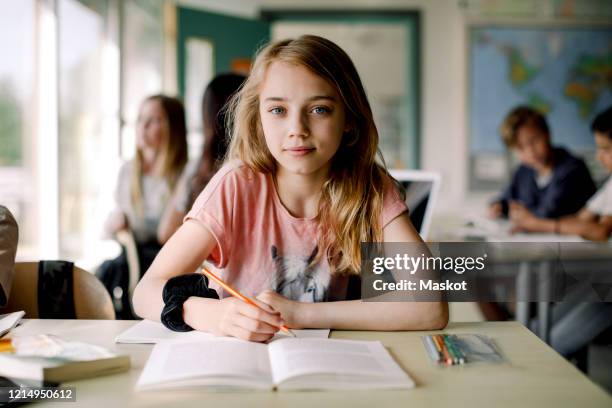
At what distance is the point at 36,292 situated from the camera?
146 cm

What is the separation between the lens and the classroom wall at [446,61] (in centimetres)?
464

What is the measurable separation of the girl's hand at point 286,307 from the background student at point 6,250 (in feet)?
1.69

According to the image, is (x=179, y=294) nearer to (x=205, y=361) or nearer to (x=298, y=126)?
(x=205, y=361)

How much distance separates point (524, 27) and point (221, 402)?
443cm

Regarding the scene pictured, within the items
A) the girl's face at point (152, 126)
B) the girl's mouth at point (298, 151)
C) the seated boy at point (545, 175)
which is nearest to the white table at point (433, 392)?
the girl's mouth at point (298, 151)

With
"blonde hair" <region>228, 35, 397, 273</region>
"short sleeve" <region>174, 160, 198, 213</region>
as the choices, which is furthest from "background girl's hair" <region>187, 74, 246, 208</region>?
"blonde hair" <region>228, 35, 397, 273</region>

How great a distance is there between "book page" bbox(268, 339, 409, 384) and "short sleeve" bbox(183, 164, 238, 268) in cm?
41

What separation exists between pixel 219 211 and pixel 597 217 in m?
2.09

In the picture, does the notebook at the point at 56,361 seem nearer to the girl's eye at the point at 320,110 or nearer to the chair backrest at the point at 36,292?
the chair backrest at the point at 36,292

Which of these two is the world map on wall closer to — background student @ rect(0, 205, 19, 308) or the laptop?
the laptop

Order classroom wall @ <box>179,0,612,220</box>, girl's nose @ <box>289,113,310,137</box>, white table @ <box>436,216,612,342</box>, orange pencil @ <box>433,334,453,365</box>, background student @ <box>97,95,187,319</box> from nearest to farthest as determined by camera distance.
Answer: orange pencil @ <box>433,334,453,365</box> → girl's nose @ <box>289,113,310,137</box> → white table @ <box>436,216,612,342</box> → background student @ <box>97,95,187,319</box> → classroom wall @ <box>179,0,612,220</box>

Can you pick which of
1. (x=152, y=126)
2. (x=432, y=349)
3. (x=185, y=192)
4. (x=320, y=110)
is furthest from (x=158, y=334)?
(x=152, y=126)

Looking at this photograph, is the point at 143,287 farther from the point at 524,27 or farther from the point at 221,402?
the point at 524,27

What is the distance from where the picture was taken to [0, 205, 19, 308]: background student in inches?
Result: 50.8
